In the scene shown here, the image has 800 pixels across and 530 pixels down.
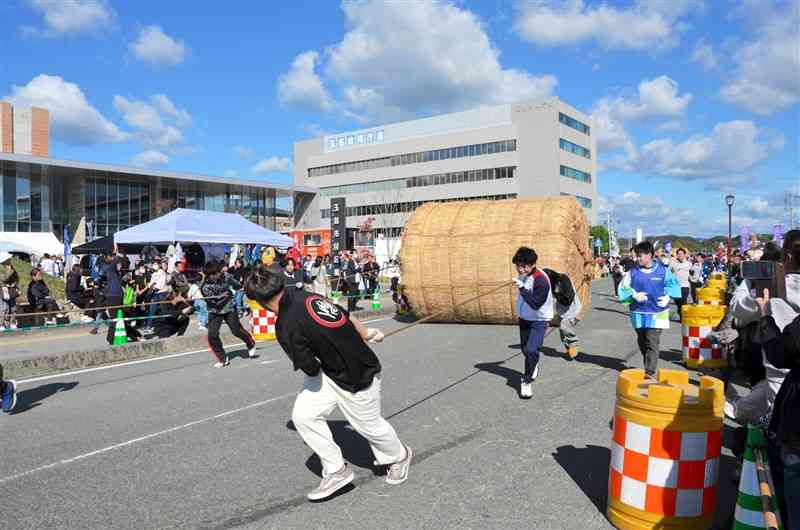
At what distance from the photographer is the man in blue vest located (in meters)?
7.44

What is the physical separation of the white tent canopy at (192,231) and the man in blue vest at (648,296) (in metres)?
12.8

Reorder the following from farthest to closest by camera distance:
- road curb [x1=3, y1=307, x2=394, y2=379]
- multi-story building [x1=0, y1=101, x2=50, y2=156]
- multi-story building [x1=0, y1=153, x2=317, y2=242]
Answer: multi-story building [x1=0, y1=101, x2=50, y2=156]
multi-story building [x1=0, y1=153, x2=317, y2=242]
road curb [x1=3, y1=307, x2=394, y2=379]

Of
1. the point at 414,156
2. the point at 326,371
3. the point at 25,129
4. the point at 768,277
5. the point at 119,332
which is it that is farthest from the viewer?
the point at 414,156

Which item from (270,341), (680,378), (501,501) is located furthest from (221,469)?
(270,341)

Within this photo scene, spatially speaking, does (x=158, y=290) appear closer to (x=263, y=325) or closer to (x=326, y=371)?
(x=263, y=325)

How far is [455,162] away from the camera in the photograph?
249 feet

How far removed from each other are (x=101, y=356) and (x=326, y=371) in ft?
24.7

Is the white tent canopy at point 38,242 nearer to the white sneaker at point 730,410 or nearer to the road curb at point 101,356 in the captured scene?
the road curb at point 101,356

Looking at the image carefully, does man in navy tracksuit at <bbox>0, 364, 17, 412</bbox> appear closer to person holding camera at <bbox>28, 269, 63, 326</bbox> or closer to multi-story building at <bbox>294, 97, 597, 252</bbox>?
person holding camera at <bbox>28, 269, 63, 326</bbox>

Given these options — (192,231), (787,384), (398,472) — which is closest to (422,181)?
(192,231)

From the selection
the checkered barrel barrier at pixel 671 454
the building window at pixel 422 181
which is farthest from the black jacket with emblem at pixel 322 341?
the building window at pixel 422 181

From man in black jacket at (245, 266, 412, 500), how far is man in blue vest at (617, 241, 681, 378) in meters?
4.41

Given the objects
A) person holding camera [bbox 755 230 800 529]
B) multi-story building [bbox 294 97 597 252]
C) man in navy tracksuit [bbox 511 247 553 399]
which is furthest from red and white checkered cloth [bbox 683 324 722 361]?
multi-story building [bbox 294 97 597 252]

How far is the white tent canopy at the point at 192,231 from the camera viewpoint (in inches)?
673
